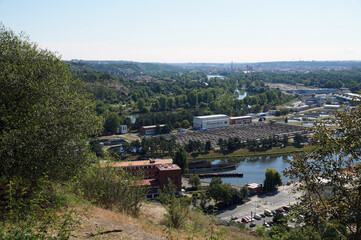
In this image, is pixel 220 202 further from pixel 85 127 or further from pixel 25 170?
pixel 25 170

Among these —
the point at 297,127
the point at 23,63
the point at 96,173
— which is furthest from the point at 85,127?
the point at 297,127

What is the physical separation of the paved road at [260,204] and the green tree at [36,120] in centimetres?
589

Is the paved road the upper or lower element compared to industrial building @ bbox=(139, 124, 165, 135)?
lower

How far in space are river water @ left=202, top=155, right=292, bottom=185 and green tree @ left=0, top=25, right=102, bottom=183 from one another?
9.07m

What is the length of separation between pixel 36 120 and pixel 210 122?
18143 mm

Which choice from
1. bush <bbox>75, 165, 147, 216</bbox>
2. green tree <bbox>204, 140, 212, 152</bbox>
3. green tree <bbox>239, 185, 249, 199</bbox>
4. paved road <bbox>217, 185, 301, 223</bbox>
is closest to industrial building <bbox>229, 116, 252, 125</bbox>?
green tree <bbox>204, 140, 212, 152</bbox>

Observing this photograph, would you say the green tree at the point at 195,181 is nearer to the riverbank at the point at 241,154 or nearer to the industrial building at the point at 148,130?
the riverbank at the point at 241,154

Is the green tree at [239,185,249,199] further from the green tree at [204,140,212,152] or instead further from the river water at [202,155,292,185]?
the green tree at [204,140,212,152]

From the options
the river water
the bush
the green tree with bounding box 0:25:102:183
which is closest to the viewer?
the green tree with bounding box 0:25:102:183

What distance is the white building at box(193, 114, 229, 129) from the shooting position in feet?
67.2

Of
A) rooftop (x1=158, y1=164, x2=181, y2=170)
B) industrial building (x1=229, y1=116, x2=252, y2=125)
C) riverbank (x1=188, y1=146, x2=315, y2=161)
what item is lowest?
riverbank (x1=188, y1=146, x2=315, y2=161)

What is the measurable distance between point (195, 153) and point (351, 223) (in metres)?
12.6

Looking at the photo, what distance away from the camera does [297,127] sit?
19.7 m

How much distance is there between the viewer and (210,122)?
67.8 ft
